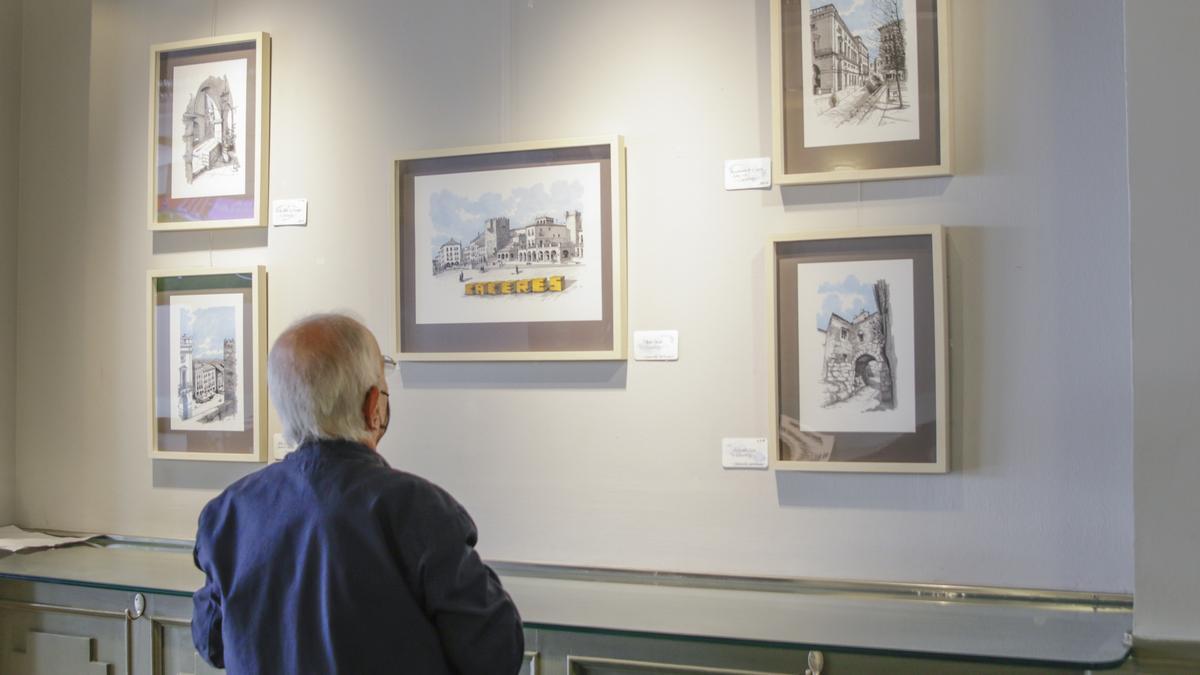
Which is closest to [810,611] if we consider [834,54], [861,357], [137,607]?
[861,357]

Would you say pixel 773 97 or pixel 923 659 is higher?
pixel 773 97

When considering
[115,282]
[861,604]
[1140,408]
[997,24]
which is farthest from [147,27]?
[1140,408]

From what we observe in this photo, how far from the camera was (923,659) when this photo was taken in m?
2.08

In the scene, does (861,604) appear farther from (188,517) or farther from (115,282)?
(115,282)

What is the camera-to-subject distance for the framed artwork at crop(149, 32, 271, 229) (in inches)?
124

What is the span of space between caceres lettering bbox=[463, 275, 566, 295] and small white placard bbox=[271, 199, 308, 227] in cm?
63

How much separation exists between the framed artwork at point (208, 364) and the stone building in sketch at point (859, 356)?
5.89 ft

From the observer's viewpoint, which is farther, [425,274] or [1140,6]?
[425,274]

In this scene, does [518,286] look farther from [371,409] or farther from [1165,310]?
[1165,310]

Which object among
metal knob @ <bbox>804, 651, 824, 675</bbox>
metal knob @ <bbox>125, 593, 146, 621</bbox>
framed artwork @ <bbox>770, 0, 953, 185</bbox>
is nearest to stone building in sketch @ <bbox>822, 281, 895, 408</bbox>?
framed artwork @ <bbox>770, 0, 953, 185</bbox>

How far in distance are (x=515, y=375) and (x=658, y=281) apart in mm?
514

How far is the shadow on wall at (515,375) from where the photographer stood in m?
2.79

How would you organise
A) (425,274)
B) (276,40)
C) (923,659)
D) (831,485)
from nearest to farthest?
(923,659), (831,485), (425,274), (276,40)

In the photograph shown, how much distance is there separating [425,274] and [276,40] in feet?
3.18
